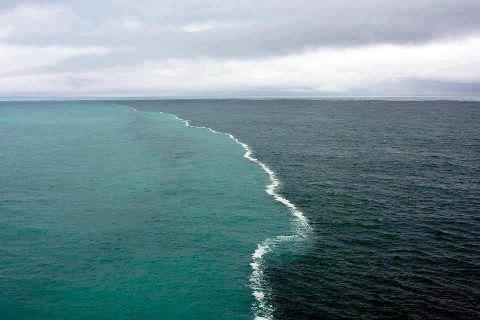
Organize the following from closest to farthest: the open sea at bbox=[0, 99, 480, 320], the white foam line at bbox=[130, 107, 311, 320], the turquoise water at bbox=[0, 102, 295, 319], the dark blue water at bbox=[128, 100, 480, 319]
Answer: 1. the white foam line at bbox=[130, 107, 311, 320]
2. the dark blue water at bbox=[128, 100, 480, 319]
3. the open sea at bbox=[0, 99, 480, 320]
4. the turquoise water at bbox=[0, 102, 295, 319]

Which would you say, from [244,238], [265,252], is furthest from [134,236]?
[265,252]

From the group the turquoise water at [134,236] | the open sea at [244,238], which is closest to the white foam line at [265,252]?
the open sea at [244,238]

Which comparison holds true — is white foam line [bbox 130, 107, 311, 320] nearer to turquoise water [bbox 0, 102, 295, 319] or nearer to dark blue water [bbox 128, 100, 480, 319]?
turquoise water [bbox 0, 102, 295, 319]

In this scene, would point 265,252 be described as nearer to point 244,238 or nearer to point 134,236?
point 244,238

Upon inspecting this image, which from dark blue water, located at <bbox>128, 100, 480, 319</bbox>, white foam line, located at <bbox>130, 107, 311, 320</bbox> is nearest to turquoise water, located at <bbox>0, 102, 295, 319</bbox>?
white foam line, located at <bbox>130, 107, 311, 320</bbox>

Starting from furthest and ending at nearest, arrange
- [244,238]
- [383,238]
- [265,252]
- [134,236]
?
1. [134,236]
2. [244,238]
3. [383,238]
4. [265,252]

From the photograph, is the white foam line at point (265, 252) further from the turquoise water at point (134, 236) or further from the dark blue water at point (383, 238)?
the dark blue water at point (383, 238)
